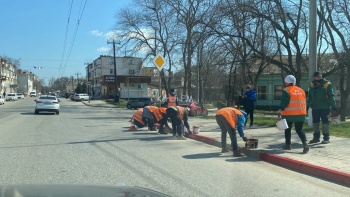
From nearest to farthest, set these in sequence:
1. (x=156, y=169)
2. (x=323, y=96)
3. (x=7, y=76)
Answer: (x=156, y=169) < (x=323, y=96) < (x=7, y=76)

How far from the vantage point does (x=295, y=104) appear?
9461mm

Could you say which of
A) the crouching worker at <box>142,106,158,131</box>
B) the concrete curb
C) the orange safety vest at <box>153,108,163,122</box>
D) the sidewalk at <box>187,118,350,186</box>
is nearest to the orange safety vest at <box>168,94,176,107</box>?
the orange safety vest at <box>153,108,163,122</box>

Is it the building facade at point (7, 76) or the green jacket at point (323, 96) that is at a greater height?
the building facade at point (7, 76)

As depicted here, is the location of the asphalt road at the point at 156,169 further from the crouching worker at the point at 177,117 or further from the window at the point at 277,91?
the window at the point at 277,91

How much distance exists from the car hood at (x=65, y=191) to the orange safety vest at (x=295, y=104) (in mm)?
7118

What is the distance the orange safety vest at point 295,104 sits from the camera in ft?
30.9

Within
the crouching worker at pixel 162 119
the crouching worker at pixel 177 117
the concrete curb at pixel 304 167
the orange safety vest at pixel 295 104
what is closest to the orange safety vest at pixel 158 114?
the crouching worker at pixel 162 119

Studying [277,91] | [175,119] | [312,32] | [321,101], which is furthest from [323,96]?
[277,91]

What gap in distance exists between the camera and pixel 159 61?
676 inches

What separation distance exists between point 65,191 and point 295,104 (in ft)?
25.1

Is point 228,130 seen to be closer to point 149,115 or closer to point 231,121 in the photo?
point 231,121

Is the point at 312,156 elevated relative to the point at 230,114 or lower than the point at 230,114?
lower

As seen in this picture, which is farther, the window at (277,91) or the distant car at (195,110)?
the window at (277,91)

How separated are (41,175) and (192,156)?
3.79 m
